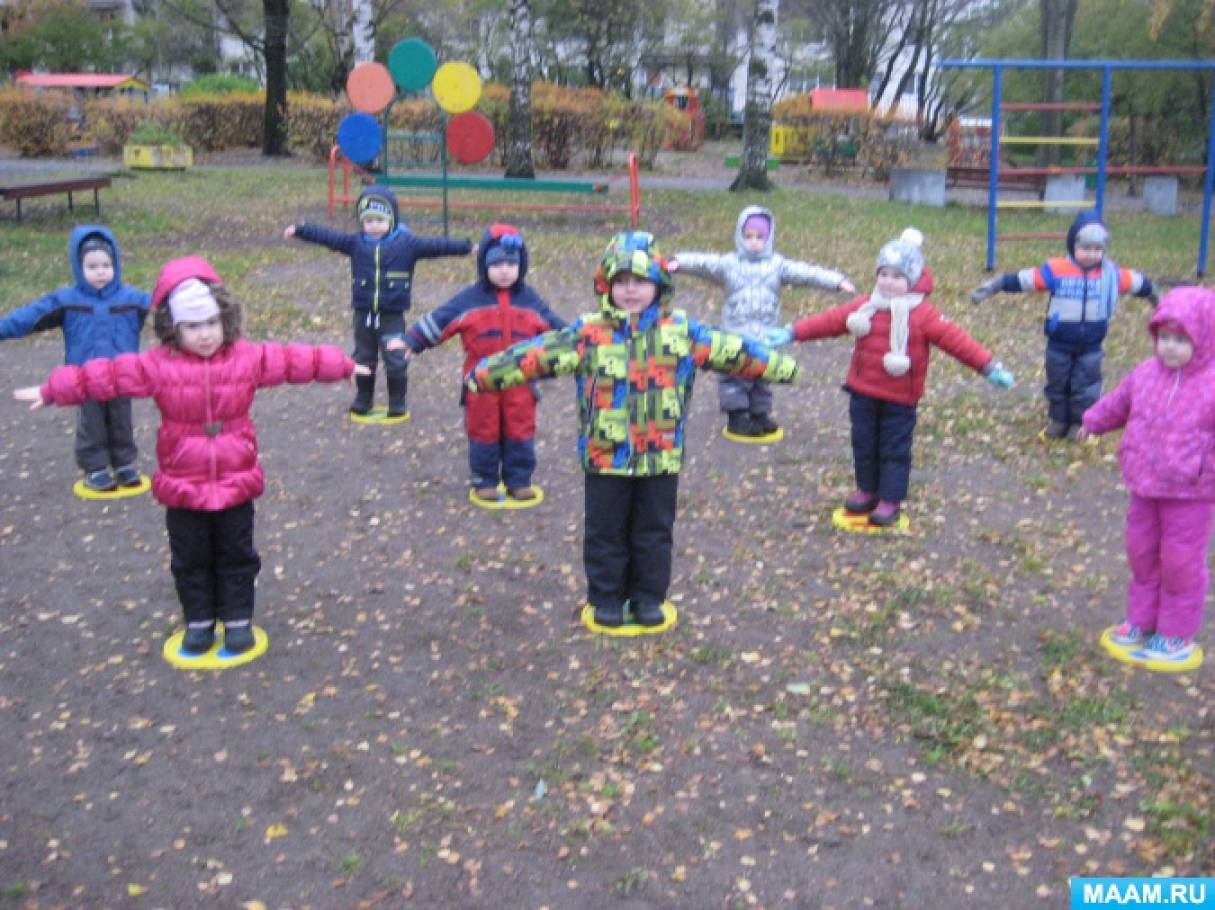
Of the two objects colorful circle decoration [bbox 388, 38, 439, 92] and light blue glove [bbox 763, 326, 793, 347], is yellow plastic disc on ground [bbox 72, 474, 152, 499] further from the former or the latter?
colorful circle decoration [bbox 388, 38, 439, 92]

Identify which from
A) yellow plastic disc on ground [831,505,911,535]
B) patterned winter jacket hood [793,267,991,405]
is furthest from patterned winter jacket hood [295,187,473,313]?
yellow plastic disc on ground [831,505,911,535]

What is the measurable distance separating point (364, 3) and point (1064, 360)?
19395 mm

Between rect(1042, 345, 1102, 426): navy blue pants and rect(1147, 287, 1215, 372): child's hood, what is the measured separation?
3.21 m

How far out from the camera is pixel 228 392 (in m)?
4.82

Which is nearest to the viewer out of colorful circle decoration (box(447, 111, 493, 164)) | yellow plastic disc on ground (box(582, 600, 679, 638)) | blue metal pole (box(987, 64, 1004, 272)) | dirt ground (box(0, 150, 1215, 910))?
dirt ground (box(0, 150, 1215, 910))

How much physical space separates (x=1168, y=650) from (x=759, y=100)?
1848 cm

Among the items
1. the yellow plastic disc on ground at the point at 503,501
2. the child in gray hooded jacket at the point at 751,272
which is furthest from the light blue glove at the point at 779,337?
the yellow plastic disc on ground at the point at 503,501

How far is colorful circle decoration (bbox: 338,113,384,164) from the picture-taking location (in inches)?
595

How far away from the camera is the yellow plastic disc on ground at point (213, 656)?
16.5 ft

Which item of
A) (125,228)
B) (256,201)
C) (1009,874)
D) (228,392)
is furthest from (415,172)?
(1009,874)

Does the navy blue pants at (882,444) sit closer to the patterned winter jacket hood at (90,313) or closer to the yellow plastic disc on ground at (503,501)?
the yellow plastic disc on ground at (503,501)

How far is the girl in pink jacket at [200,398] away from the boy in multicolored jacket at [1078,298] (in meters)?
4.54

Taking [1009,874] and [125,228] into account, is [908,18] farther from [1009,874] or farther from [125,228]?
[1009,874]

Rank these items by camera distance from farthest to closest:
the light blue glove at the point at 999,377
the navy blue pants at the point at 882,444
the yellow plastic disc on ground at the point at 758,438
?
the yellow plastic disc on ground at the point at 758,438, the navy blue pants at the point at 882,444, the light blue glove at the point at 999,377
